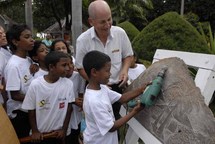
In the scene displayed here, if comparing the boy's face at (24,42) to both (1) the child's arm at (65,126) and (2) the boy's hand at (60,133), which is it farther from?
(2) the boy's hand at (60,133)

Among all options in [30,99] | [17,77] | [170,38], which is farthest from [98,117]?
[170,38]

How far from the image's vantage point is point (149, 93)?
6.58 ft

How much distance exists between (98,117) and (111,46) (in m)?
0.87

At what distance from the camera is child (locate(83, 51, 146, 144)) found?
2.16 metres

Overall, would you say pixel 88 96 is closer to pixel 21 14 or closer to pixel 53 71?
pixel 53 71

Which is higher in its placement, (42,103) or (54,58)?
(54,58)

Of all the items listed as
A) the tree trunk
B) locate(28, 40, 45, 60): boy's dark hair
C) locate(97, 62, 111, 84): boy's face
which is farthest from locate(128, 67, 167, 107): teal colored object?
the tree trunk

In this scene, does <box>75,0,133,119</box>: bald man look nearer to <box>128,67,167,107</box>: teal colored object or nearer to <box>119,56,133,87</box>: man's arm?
<box>119,56,133,87</box>: man's arm

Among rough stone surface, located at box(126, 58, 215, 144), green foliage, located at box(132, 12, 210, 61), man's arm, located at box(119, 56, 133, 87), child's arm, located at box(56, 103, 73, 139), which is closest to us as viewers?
rough stone surface, located at box(126, 58, 215, 144)

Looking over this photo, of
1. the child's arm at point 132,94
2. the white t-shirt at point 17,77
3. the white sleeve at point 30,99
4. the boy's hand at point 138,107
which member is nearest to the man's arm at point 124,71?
the child's arm at point 132,94

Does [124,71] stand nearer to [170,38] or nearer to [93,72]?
[93,72]

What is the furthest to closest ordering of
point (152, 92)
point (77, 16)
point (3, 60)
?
1. point (77, 16)
2. point (3, 60)
3. point (152, 92)

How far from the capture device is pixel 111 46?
2850 mm

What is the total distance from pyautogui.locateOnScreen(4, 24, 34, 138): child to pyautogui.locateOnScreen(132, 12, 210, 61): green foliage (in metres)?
3.25
